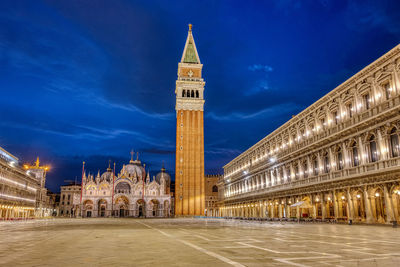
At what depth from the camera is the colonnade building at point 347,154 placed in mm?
27359

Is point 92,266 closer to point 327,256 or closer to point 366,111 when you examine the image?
point 327,256

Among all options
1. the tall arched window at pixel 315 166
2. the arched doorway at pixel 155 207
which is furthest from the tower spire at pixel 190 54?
the tall arched window at pixel 315 166

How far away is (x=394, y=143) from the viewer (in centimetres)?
2712

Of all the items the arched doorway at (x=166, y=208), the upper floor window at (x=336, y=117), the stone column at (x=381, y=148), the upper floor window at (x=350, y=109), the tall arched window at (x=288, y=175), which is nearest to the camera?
the stone column at (x=381, y=148)

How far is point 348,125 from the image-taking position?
3334 centimetres

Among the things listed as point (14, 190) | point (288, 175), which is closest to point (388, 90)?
point (288, 175)

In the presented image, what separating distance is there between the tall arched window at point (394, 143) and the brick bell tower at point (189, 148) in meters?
63.8

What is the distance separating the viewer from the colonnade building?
89.8 feet

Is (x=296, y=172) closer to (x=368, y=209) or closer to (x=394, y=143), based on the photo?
(x=368, y=209)

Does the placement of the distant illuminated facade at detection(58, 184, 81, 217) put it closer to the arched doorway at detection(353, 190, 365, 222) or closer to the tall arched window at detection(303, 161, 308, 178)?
the tall arched window at detection(303, 161, 308, 178)

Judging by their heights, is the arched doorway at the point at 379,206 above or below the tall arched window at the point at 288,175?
below

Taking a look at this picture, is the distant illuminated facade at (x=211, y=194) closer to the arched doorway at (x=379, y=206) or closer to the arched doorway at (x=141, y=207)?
the arched doorway at (x=141, y=207)

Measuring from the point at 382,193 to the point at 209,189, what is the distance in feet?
A: 292

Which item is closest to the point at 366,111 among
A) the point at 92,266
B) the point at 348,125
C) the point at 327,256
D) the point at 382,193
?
the point at 348,125
